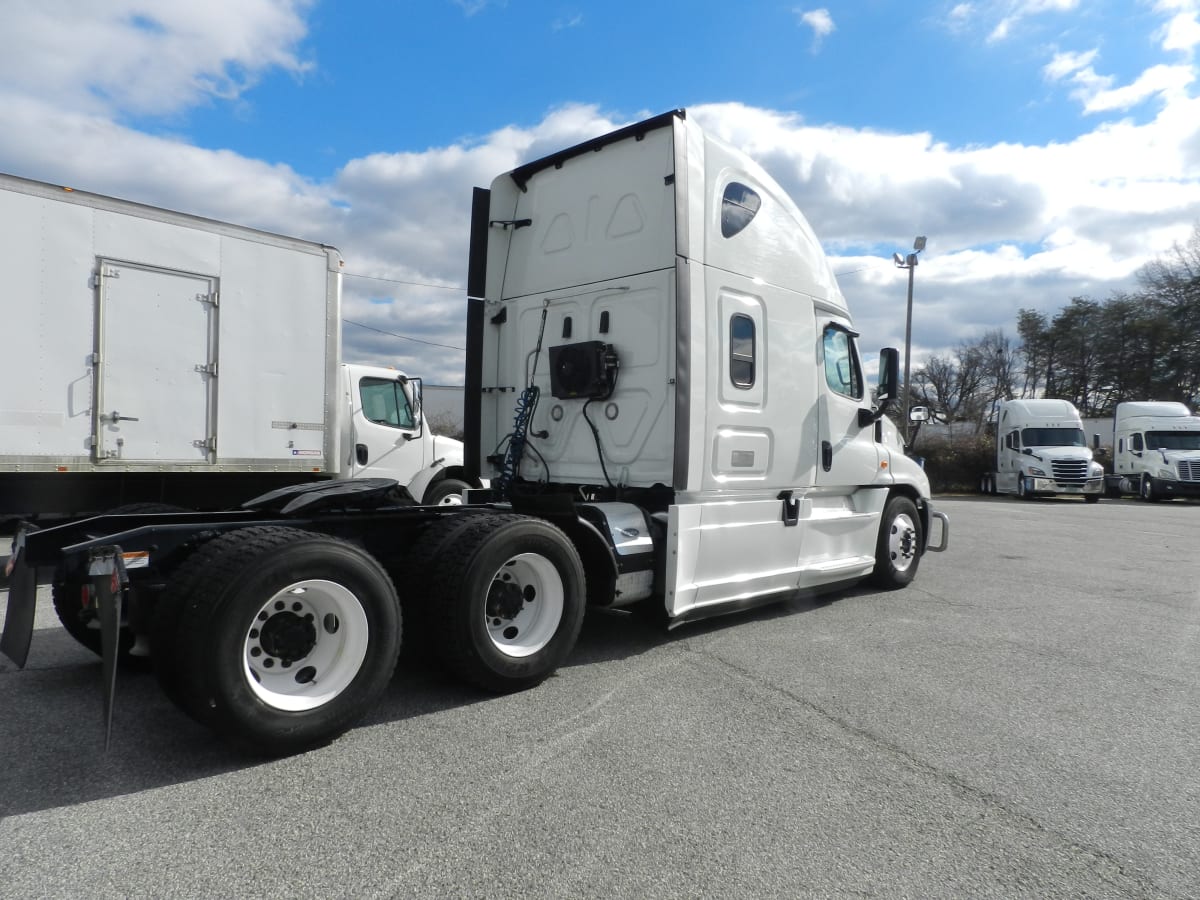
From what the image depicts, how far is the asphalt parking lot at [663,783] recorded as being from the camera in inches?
102

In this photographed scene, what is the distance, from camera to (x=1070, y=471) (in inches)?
943

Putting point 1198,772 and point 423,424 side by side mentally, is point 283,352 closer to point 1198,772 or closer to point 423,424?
point 423,424

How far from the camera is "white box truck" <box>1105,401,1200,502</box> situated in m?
23.9

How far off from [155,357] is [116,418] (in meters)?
0.68

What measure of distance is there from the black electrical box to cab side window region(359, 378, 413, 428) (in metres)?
4.66

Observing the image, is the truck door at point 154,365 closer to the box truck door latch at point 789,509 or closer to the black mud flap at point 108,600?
the black mud flap at point 108,600

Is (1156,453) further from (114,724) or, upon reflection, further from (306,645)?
(114,724)

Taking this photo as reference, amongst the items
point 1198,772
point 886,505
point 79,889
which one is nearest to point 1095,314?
point 886,505

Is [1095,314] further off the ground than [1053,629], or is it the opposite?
[1095,314]

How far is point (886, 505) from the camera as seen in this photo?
7.47 meters

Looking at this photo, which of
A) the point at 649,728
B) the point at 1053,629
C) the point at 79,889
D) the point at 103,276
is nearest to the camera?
the point at 79,889

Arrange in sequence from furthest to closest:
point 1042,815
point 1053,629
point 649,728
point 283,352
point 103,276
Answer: point 283,352, point 103,276, point 1053,629, point 649,728, point 1042,815

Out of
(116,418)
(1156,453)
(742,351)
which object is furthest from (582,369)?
(1156,453)

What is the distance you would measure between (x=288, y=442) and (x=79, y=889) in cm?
660
